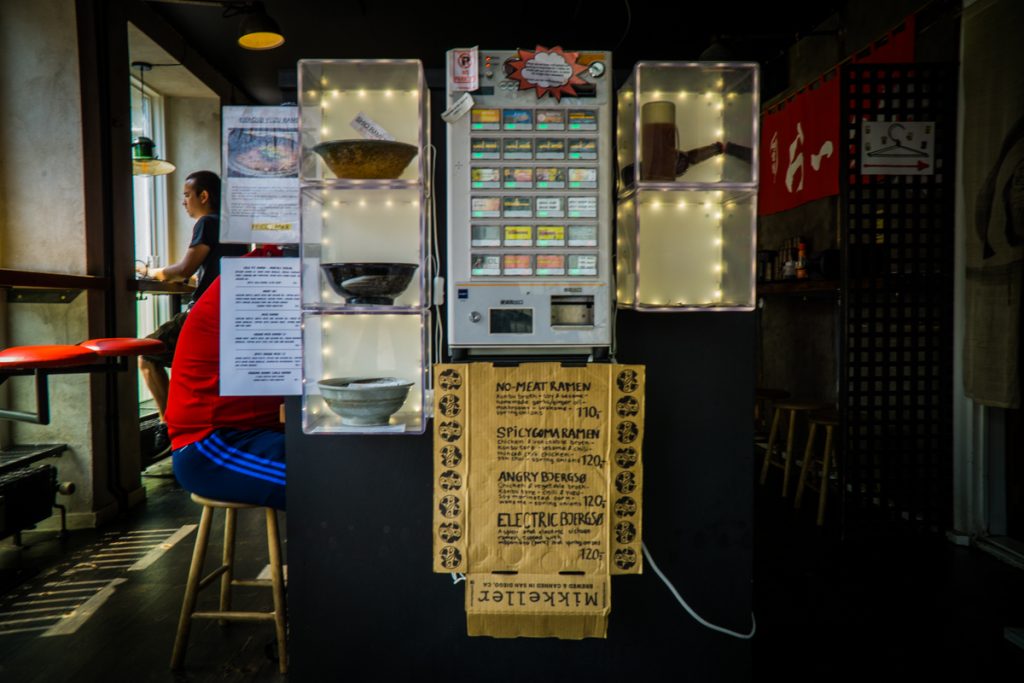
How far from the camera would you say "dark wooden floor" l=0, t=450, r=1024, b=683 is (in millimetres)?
2170

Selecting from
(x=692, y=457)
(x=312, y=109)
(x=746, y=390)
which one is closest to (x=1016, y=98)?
(x=746, y=390)

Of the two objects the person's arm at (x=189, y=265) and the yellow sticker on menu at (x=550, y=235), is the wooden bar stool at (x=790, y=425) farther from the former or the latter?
the person's arm at (x=189, y=265)

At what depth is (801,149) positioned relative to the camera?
4.30m

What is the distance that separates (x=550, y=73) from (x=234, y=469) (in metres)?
1.49

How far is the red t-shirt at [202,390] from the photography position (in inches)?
83.4

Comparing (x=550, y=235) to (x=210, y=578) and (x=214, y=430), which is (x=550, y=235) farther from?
(x=210, y=578)

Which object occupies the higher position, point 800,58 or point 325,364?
point 800,58

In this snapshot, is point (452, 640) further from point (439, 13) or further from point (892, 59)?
point (439, 13)

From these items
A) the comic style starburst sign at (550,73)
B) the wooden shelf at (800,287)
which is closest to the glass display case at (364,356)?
the comic style starburst sign at (550,73)

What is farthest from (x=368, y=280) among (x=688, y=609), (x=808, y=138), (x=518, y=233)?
(x=808, y=138)

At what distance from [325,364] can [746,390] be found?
1211 mm

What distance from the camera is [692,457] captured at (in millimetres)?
1901

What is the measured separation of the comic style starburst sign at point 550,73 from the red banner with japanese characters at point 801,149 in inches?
100.0

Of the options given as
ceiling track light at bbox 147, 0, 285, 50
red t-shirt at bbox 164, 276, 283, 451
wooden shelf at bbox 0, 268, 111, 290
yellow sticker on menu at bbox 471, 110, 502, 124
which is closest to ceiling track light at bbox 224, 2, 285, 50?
ceiling track light at bbox 147, 0, 285, 50
